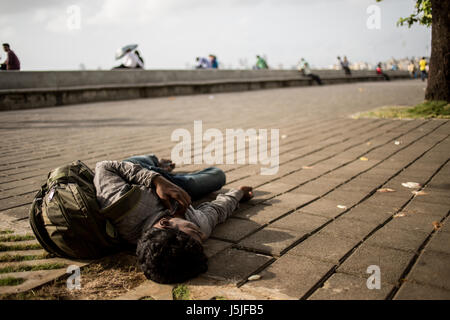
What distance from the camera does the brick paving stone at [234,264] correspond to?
2.20m

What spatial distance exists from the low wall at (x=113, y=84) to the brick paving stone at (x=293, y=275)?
10758 millimetres

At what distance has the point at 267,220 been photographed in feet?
9.80

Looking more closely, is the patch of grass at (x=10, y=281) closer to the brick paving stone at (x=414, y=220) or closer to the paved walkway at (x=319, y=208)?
the paved walkway at (x=319, y=208)

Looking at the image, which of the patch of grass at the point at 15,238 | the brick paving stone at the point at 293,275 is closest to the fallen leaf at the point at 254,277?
the brick paving stone at the point at 293,275

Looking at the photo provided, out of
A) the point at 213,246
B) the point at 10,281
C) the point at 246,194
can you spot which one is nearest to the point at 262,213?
the point at 246,194

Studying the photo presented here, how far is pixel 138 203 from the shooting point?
97.4 inches

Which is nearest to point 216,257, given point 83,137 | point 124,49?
point 83,137

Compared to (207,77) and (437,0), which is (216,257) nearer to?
(437,0)

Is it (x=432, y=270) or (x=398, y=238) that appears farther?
(x=398, y=238)

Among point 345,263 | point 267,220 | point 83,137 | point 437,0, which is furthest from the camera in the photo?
point 437,0

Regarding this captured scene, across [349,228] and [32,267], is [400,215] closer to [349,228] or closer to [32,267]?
[349,228]

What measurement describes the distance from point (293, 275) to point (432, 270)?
750mm
